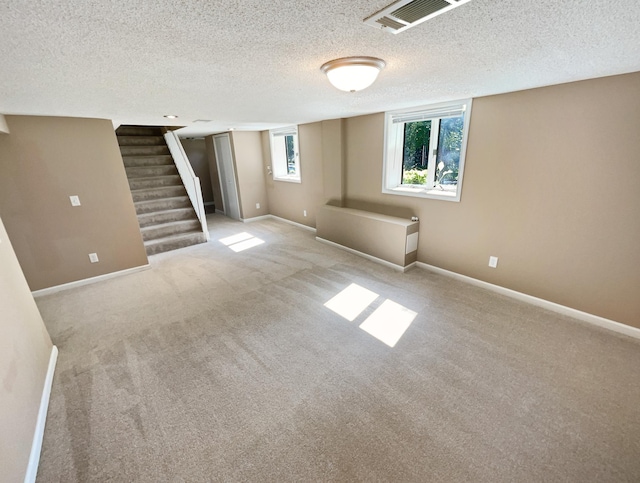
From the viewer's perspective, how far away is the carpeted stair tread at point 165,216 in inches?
180

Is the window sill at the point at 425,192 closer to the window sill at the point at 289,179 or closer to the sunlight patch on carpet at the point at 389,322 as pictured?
the sunlight patch on carpet at the point at 389,322

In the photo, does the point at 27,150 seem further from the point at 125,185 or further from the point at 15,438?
the point at 15,438

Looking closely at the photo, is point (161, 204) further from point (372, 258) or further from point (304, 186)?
point (372, 258)

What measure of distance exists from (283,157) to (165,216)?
268cm

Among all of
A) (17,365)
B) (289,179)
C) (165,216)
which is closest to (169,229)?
(165,216)

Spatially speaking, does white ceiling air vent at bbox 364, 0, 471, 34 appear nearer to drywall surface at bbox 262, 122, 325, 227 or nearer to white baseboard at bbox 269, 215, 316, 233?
drywall surface at bbox 262, 122, 325, 227

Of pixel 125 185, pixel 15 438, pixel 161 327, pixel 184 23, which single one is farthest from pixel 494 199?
pixel 125 185

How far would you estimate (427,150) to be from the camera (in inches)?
133

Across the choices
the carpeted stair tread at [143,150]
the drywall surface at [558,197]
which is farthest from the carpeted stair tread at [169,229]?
the drywall surface at [558,197]

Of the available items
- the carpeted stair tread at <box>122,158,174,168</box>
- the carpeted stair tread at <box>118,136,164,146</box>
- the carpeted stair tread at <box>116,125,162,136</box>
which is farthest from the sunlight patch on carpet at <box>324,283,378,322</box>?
the carpeted stair tread at <box>116,125,162,136</box>

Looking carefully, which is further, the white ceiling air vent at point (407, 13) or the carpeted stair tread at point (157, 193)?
the carpeted stair tread at point (157, 193)

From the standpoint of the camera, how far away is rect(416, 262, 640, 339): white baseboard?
227cm

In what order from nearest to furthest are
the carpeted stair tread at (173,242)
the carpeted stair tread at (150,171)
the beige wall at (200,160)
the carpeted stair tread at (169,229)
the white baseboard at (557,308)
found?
1. the white baseboard at (557,308)
2. the carpeted stair tread at (173,242)
3. the carpeted stair tread at (169,229)
4. the carpeted stair tread at (150,171)
5. the beige wall at (200,160)

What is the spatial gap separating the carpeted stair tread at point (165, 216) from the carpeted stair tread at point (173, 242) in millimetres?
355
